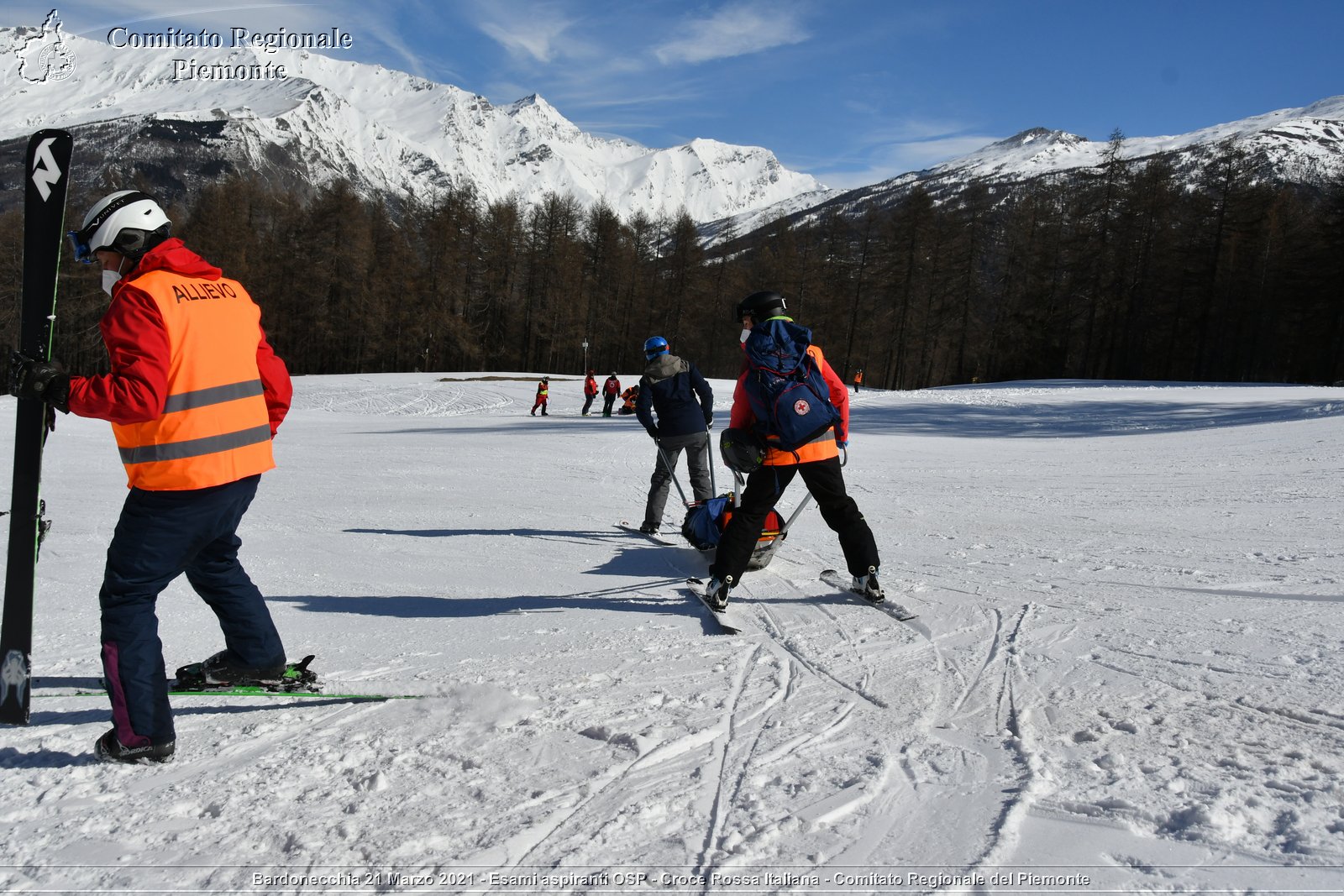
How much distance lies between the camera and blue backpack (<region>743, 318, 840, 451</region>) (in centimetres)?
436

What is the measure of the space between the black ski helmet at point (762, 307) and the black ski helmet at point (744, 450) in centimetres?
67

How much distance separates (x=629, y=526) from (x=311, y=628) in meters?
3.62

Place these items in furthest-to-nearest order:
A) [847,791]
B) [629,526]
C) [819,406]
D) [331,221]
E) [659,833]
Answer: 1. [331,221]
2. [629,526]
3. [819,406]
4. [847,791]
5. [659,833]

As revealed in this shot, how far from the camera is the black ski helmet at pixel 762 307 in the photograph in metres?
4.55

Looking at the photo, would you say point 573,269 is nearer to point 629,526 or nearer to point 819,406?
point 629,526

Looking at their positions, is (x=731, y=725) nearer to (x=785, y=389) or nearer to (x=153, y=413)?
(x=785, y=389)

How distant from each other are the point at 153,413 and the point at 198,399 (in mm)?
172

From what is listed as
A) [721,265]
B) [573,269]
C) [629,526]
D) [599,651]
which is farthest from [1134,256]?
[599,651]

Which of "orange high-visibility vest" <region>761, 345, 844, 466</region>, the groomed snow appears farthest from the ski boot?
"orange high-visibility vest" <region>761, 345, 844, 466</region>

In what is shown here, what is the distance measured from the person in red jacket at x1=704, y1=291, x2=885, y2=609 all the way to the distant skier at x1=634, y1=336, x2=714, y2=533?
238 centimetres

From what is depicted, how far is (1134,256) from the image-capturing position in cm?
A: 4088

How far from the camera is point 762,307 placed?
4.57 metres

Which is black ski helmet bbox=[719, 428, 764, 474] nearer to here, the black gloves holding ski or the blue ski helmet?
the blue ski helmet

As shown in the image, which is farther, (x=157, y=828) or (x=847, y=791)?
(x=847, y=791)
